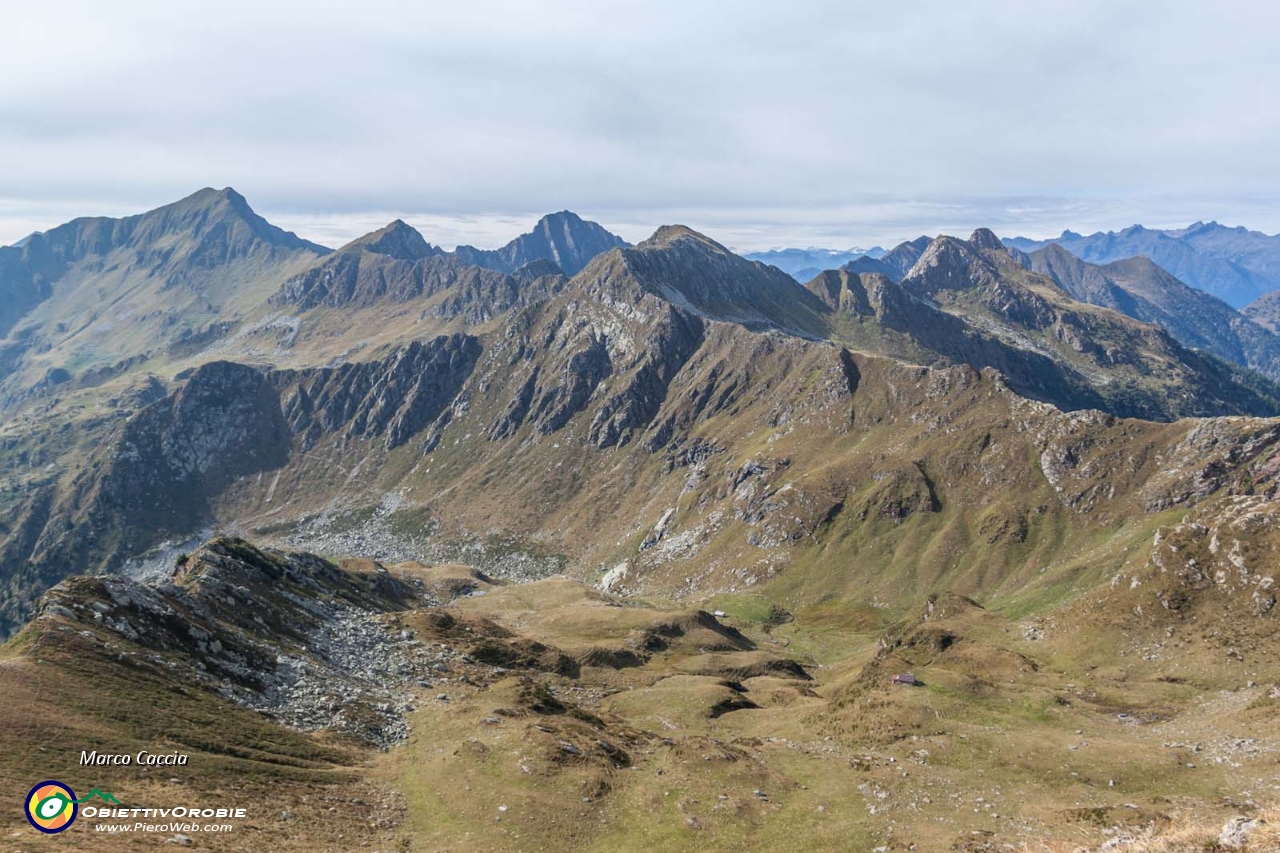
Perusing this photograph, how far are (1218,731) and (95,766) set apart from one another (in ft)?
301

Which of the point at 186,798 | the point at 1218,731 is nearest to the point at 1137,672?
the point at 1218,731

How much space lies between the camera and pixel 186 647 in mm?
69438

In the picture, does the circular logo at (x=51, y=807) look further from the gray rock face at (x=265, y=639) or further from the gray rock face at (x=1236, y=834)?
the gray rock face at (x=1236, y=834)

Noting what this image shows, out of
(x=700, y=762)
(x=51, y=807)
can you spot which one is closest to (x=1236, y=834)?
(x=700, y=762)

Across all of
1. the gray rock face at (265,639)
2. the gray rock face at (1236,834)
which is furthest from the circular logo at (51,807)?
the gray rock face at (1236,834)

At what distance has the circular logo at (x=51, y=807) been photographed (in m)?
37.6

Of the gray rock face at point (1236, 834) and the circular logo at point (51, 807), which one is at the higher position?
the gray rock face at point (1236, 834)

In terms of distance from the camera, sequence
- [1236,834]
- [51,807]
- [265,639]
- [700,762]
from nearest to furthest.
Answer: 1. [1236,834]
2. [51,807]
3. [700,762]
4. [265,639]

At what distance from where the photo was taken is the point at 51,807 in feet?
128

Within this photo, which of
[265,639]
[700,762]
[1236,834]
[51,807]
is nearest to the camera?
[1236,834]

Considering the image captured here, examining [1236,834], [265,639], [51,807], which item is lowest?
[265,639]

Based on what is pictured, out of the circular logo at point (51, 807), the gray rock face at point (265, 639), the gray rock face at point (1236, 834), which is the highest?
the gray rock face at point (1236, 834)

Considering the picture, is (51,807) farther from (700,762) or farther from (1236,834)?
(1236,834)

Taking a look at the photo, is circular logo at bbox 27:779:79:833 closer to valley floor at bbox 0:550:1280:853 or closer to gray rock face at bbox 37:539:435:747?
valley floor at bbox 0:550:1280:853
